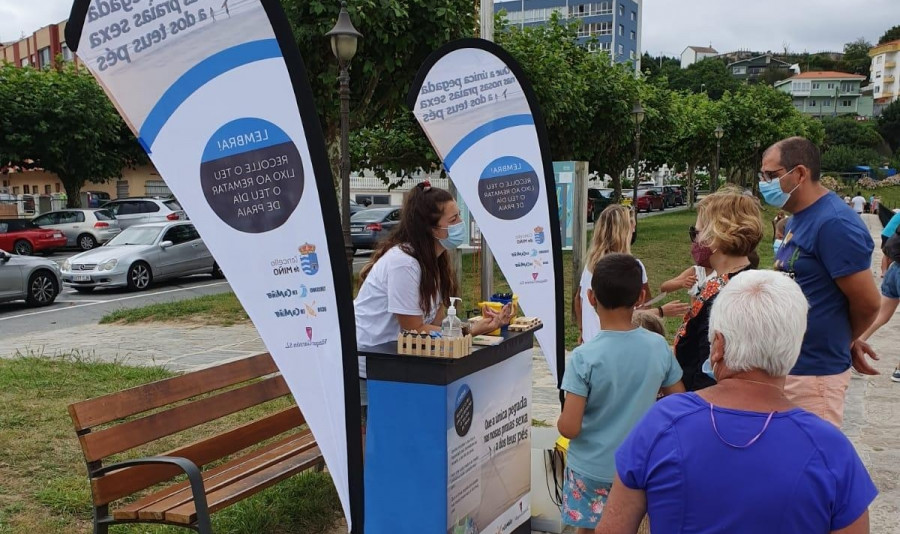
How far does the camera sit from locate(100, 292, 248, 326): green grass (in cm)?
1173

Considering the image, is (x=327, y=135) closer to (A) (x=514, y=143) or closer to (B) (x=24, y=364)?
(B) (x=24, y=364)

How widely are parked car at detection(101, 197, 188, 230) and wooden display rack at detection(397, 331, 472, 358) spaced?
2392 centimetres

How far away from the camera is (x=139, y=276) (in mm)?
16000

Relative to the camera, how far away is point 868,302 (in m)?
3.18

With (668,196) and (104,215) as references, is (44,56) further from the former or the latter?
(668,196)

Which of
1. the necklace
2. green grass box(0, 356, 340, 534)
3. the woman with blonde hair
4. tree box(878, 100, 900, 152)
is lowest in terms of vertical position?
green grass box(0, 356, 340, 534)

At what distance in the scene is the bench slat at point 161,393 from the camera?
343 centimetres

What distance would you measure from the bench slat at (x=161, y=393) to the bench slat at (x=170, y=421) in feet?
0.19

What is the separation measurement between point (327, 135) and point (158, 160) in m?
10.1

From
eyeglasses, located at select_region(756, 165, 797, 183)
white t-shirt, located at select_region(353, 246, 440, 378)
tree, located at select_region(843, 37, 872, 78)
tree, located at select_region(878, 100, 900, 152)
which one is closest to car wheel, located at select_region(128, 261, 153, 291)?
white t-shirt, located at select_region(353, 246, 440, 378)

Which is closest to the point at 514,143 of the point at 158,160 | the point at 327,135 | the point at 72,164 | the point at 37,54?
the point at 158,160

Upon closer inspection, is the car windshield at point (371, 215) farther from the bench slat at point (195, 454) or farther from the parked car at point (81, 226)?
the bench slat at point (195, 454)

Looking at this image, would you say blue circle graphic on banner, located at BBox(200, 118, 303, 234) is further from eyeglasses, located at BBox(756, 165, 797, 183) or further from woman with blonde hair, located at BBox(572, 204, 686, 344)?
woman with blonde hair, located at BBox(572, 204, 686, 344)

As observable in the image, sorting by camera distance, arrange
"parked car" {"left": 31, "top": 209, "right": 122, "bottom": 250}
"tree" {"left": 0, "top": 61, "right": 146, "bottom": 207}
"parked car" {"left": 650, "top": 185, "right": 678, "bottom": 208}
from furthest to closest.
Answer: "parked car" {"left": 650, "top": 185, "right": 678, "bottom": 208}
"tree" {"left": 0, "top": 61, "right": 146, "bottom": 207}
"parked car" {"left": 31, "top": 209, "right": 122, "bottom": 250}
